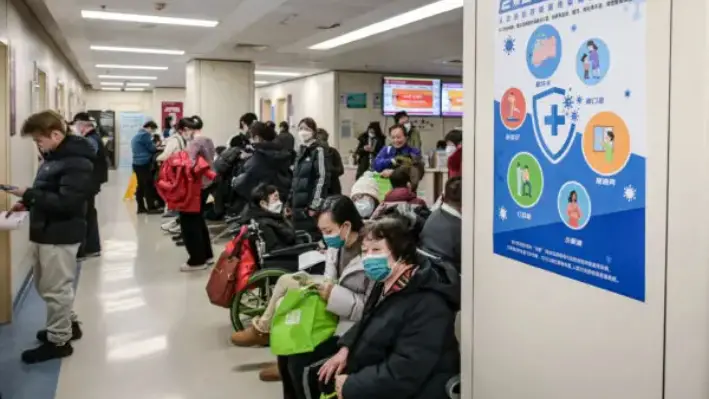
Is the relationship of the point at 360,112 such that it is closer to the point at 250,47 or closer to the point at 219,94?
the point at 219,94

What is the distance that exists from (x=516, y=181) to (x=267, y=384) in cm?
222

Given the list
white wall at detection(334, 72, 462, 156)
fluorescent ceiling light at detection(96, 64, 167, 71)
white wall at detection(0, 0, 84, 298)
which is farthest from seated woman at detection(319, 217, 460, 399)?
fluorescent ceiling light at detection(96, 64, 167, 71)

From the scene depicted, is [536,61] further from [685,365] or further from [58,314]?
[58,314]

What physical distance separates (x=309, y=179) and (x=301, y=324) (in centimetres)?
315

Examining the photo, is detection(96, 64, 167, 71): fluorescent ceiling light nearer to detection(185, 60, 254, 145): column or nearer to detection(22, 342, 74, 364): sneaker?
detection(185, 60, 254, 145): column

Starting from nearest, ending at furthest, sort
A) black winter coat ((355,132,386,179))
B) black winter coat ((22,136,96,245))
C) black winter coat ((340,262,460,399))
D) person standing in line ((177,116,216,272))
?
black winter coat ((340,262,460,399)) < black winter coat ((22,136,96,245)) < person standing in line ((177,116,216,272)) < black winter coat ((355,132,386,179))

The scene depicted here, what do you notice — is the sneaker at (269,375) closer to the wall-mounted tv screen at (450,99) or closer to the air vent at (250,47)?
the air vent at (250,47)

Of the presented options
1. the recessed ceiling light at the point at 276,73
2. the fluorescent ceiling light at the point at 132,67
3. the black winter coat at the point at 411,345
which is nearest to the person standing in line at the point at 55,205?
the black winter coat at the point at 411,345

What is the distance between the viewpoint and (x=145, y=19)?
732 cm

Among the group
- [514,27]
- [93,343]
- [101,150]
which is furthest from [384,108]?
[514,27]

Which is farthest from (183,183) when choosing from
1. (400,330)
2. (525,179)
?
(525,179)

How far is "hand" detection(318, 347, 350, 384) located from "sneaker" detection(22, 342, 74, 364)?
2218 mm

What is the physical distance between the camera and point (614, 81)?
150 cm

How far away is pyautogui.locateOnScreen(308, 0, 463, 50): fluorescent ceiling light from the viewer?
6366 mm
